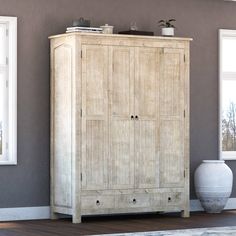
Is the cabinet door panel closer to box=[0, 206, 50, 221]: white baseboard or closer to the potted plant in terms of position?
box=[0, 206, 50, 221]: white baseboard

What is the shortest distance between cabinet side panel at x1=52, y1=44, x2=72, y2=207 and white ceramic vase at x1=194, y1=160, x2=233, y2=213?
A: 75.6 inches

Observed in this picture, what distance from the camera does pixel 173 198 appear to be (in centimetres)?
973

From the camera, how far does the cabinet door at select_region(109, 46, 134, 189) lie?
30.6 feet

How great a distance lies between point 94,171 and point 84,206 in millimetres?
413

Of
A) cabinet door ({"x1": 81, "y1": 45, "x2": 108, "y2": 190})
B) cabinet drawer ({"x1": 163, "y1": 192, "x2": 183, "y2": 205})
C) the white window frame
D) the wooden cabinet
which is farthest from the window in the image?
the white window frame

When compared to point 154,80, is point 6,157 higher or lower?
lower

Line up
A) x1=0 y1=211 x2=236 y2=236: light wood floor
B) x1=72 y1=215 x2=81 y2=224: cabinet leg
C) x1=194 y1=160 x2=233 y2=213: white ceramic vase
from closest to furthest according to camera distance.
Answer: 1. x1=0 y1=211 x2=236 y2=236: light wood floor
2. x1=72 y1=215 x2=81 y2=224: cabinet leg
3. x1=194 y1=160 x2=233 y2=213: white ceramic vase

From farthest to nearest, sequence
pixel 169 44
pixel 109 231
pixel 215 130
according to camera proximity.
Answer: pixel 215 130
pixel 169 44
pixel 109 231

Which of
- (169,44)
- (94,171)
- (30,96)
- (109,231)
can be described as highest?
(169,44)

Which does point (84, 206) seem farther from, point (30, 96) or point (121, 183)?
point (30, 96)

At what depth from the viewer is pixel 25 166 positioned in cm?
950

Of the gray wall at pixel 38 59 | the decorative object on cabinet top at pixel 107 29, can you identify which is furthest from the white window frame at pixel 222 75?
the decorative object on cabinet top at pixel 107 29

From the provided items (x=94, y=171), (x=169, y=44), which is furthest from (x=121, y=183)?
(x=169, y=44)

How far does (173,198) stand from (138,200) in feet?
1.60
